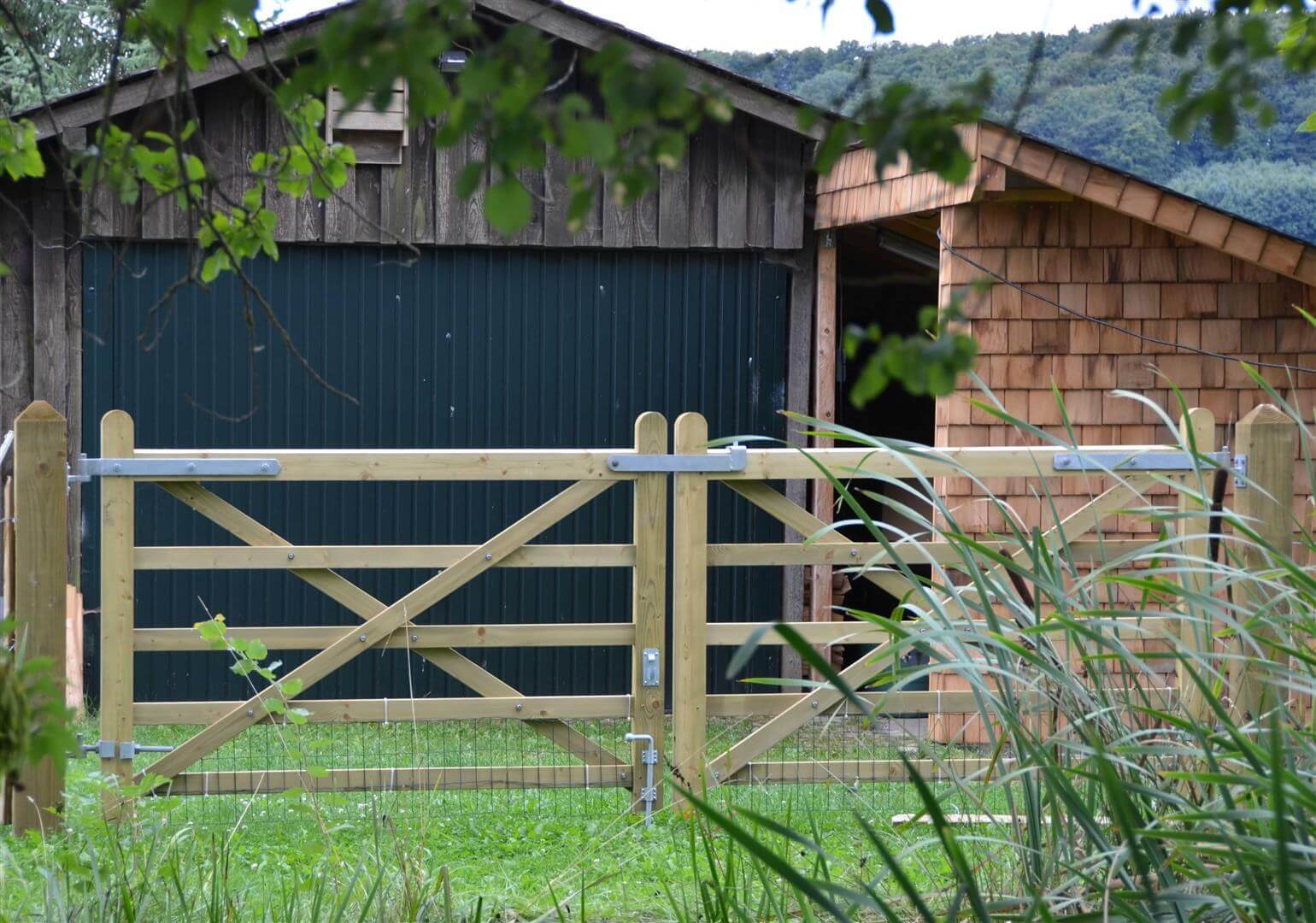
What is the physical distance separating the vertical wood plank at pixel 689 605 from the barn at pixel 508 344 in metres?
2.80

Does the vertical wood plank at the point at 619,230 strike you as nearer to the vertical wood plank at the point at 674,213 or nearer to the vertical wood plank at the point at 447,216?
the vertical wood plank at the point at 674,213

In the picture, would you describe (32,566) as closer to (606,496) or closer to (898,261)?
(606,496)

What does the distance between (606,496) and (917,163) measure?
7.34m

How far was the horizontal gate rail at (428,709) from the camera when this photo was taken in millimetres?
5152

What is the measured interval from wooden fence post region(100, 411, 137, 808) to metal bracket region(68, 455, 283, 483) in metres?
0.05

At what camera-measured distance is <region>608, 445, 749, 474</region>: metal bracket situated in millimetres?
5273

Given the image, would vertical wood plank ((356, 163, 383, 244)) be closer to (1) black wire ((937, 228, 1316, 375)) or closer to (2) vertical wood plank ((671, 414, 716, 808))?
(1) black wire ((937, 228, 1316, 375))

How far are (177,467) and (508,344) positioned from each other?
3689 millimetres

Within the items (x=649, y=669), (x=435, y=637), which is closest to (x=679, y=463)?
(x=649, y=669)

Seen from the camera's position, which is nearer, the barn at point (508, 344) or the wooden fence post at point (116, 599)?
the wooden fence post at point (116, 599)

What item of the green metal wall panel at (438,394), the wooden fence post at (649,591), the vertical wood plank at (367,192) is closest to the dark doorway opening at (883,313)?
the green metal wall panel at (438,394)

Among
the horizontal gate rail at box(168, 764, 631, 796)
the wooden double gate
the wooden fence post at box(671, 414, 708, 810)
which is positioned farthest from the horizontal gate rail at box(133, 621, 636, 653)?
the horizontal gate rail at box(168, 764, 631, 796)

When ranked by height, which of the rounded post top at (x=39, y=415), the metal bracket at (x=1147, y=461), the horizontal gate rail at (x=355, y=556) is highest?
the rounded post top at (x=39, y=415)

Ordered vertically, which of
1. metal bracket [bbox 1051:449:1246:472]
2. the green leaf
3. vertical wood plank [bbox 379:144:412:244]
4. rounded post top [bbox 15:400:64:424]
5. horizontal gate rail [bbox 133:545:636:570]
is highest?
vertical wood plank [bbox 379:144:412:244]
